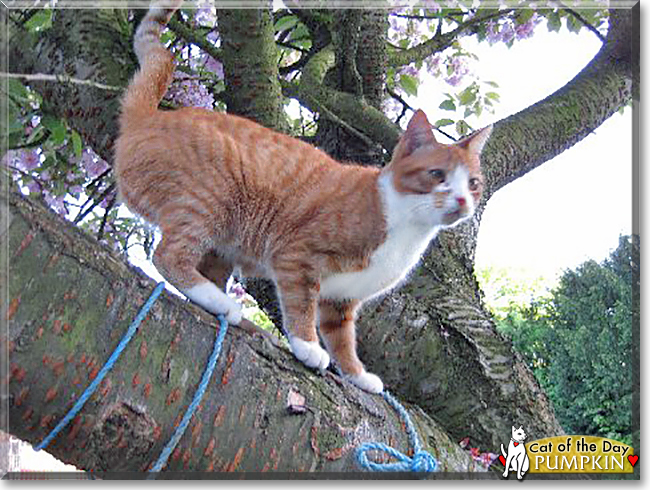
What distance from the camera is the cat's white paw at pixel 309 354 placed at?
3.88 feet

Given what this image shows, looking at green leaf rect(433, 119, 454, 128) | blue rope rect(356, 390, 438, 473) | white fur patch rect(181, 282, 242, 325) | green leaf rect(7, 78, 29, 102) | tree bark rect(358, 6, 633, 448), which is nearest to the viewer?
blue rope rect(356, 390, 438, 473)

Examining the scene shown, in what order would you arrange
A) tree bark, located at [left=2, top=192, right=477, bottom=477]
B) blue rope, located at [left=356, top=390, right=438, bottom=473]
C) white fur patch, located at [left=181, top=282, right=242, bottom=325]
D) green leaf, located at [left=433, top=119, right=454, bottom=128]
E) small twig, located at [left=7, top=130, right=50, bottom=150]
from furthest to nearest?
green leaf, located at [left=433, top=119, right=454, bottom=128]
small twig, located at [left=7, top=130, right=50, bottom=150]
white fur patch, located at [left=181, top=282, right=242, bottom=325]
blue rope, located at [left=356, top=390, right=438, bottom=473]
tree bark, located at [left=2, top=192, right=477, bottom=477]

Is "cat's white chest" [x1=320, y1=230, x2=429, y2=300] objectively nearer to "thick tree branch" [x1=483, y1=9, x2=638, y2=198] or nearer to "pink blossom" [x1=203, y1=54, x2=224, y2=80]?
"thick tree branch" [x1=483, y1=9, x2=638, y2=198]

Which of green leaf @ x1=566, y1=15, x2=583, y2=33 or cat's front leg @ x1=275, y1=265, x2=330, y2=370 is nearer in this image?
cat's front leg @ x1=275, y1=265, x2=330, y2=370

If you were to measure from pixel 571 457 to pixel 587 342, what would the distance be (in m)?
0.42

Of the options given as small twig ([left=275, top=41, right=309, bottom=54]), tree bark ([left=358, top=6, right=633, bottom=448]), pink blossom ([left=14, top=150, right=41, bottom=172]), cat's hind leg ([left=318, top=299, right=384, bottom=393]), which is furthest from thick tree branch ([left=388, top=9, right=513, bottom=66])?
pink blossom ([left=14, top=150, right=41, bottom=172])

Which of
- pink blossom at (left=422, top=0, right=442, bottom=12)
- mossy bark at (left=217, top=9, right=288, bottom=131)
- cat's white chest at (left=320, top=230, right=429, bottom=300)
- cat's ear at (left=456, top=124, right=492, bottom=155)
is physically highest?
pink blossom at (left=422, top=0, right=442, bottom=12)

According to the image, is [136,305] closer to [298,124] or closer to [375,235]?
[375,235]

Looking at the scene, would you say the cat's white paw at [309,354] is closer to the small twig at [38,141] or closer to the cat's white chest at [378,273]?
the cat's white chest at [378,273]

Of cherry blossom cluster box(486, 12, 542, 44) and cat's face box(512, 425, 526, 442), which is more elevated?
cherry blossom cluster box(486, 12, 542, 44)

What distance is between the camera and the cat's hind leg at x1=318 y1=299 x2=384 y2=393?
1.37 meters

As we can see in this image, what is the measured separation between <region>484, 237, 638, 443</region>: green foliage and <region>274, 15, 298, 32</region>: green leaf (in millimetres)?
1031

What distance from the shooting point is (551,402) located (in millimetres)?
1560

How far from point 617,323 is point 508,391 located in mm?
Answer: 308
